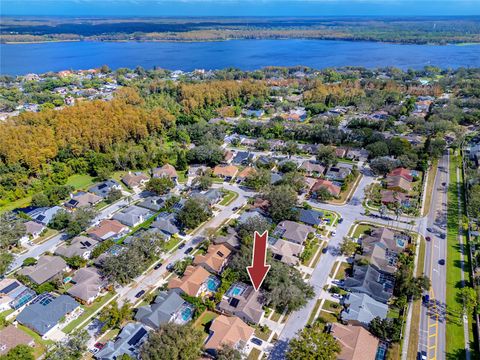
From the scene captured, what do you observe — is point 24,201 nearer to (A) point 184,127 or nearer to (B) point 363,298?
(A) point 184,127

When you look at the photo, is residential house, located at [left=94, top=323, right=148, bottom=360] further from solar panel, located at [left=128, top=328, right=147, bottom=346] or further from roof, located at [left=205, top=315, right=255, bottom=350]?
roof, located at [left=205, top=315, right=255, bottom=350]

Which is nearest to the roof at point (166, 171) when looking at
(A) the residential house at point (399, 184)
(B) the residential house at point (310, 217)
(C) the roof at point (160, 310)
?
(B) the residential house at point (310, 217)

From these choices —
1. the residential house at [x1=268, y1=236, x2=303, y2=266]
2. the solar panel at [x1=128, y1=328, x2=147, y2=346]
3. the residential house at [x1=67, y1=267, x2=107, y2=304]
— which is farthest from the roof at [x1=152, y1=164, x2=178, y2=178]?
the solar panel at [x1=128, y1=328, x2=147, y2=346]

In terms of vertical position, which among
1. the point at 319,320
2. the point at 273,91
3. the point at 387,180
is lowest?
the point at 319,320

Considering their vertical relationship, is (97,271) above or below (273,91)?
below

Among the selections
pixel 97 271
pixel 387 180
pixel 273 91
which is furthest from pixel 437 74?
pixel 97 271

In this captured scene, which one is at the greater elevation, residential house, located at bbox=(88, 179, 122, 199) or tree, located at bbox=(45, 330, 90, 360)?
residential house, located at bbox=(88, 179, 122, 199)

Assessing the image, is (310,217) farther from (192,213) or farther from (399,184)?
(399,184)
